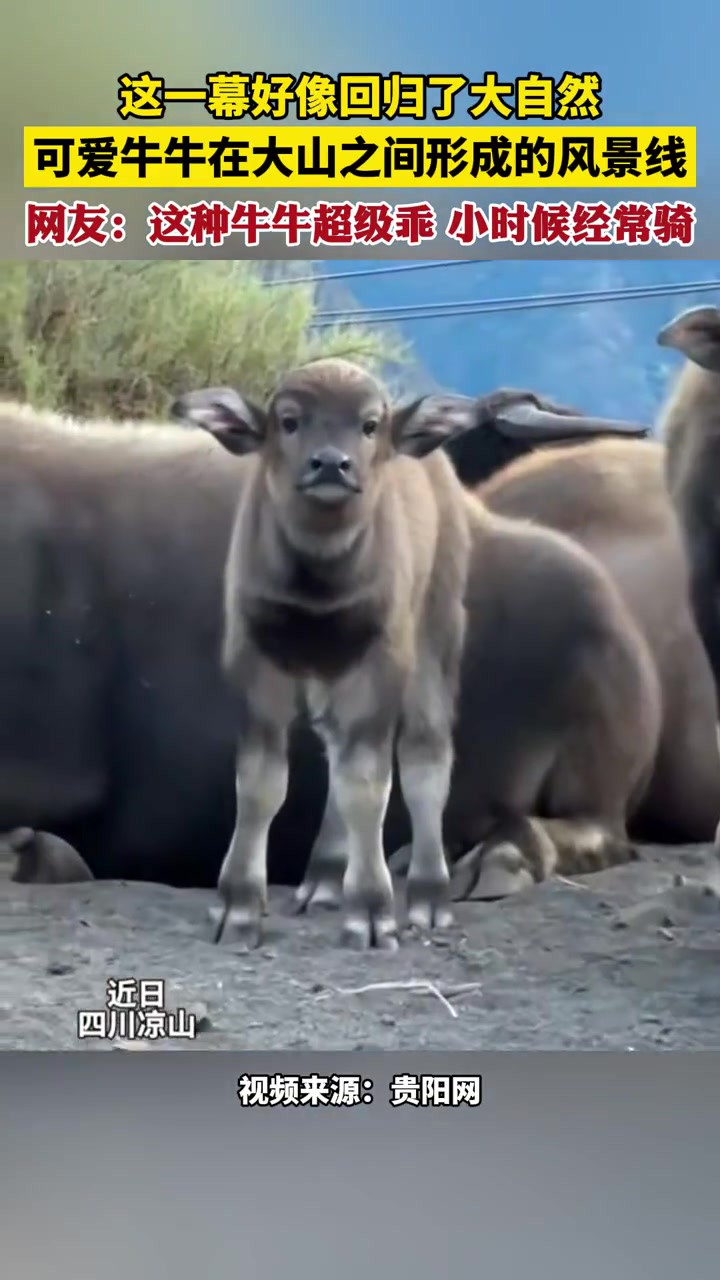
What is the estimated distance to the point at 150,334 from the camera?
7.62ft

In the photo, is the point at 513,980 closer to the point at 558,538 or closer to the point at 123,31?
the point at 558,538

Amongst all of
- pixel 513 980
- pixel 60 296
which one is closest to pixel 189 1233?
pixel 513 980

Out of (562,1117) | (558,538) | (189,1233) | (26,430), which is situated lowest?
(189,1233)

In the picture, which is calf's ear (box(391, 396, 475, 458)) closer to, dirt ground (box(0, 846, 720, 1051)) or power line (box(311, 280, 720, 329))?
power line (box(311, 280, 720, 329))

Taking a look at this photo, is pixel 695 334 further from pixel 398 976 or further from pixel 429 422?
pixel 398 976

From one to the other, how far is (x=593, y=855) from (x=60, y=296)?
1.19m

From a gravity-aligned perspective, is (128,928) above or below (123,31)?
below

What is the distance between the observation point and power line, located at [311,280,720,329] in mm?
2281

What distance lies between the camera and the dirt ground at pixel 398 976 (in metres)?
2.26

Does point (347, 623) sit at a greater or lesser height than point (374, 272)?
lesser

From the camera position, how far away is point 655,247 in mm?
2283
